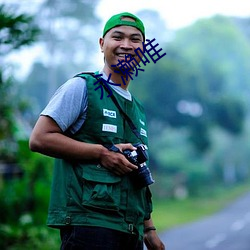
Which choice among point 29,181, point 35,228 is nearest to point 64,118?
point 35,228

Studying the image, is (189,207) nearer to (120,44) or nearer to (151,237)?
(151,237)

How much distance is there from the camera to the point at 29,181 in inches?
436

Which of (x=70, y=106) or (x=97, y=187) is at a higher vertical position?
(x=70, y=106)

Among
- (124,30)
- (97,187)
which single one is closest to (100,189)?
(97,187)

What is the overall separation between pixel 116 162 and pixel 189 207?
25728 millimetres

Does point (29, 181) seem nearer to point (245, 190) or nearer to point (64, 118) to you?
point (64, 118)

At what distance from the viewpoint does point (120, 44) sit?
2277 millimetres

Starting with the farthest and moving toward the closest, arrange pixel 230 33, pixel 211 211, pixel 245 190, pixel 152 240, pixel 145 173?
pixel 230 33 < pixel 245 190 < pixel 211 211 < pixel 152 240 < pixel 145 173

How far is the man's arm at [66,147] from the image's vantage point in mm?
2113

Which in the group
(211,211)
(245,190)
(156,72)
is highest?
(156,72)

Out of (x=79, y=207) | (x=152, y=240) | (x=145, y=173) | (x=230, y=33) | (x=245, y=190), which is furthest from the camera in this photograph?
(x=230, y=33)

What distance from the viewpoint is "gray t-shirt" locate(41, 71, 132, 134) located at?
2.14 metres

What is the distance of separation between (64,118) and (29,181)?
29.9 ft

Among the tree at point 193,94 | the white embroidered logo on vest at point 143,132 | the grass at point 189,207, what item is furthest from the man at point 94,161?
the tree at point 193,94
